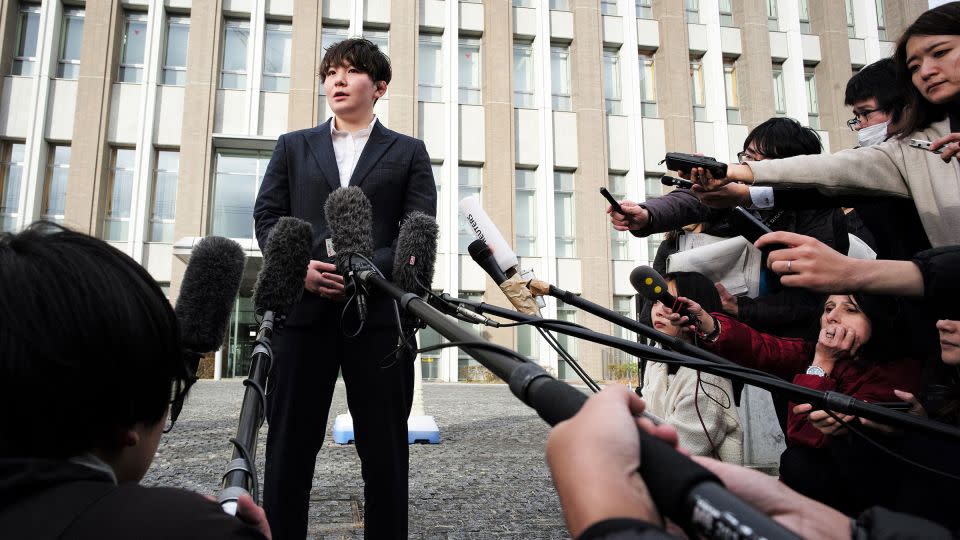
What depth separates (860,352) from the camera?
8.36 ft

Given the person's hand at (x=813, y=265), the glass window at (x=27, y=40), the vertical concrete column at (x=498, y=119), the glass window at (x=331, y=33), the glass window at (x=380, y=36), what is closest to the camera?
the person's hand at (x=813, y=265)

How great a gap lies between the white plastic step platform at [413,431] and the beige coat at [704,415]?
2.84 metres

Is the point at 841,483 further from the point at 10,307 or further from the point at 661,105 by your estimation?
the point at 661,105

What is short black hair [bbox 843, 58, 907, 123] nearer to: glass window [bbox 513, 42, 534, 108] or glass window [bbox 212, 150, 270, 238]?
glass window [bbox 212, 150, 270, 238]

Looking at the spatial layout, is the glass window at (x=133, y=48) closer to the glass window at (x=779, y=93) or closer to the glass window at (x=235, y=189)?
the glass window at (x=235, y=189)

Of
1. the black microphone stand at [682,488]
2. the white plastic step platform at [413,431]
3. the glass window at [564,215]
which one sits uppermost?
the glass window at [564,215]

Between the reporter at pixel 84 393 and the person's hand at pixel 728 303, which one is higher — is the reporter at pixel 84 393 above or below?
below

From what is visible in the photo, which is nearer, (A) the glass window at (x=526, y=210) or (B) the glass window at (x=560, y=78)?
(A) the glass window at (x=526, y=210)

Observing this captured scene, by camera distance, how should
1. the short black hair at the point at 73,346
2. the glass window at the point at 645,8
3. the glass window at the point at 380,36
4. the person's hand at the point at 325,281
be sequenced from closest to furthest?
the short black hair at the point at 73,346 → the person's hand at the point at 325,281 → the glass window at the point at 380,36 → the glass window at the point at 645,8

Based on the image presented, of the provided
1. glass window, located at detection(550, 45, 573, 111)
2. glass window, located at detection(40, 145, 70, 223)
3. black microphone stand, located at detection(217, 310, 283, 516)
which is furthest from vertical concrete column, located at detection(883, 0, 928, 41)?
glass window, located at detection(40, 145, 70, 223)

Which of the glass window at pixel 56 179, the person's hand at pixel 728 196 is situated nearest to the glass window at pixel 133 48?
the glass window at pixel 56 179

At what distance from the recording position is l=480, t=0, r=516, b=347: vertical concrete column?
65.8 feet

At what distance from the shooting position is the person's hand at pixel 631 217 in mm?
2650

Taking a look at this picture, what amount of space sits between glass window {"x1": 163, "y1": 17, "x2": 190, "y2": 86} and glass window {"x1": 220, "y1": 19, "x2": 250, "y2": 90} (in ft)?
3.58
